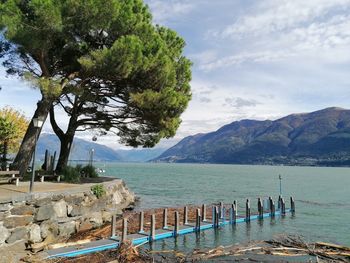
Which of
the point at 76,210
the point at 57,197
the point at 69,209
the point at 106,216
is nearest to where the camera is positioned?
the point at 57,197

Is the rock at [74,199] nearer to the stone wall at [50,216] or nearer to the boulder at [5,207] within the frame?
the stone wall at [50,216]

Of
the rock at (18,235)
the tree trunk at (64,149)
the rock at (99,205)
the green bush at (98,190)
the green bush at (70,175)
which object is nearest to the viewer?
the rock at (18,235)

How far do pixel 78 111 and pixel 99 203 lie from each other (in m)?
7.84

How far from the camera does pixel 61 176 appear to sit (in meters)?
21.6

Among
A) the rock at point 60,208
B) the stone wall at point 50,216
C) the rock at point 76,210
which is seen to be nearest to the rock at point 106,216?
the stone wall at point 50,216

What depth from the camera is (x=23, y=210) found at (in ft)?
44.4

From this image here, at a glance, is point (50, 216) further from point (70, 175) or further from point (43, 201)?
point (70, 175)

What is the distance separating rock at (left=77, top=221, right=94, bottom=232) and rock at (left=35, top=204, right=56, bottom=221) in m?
2.28

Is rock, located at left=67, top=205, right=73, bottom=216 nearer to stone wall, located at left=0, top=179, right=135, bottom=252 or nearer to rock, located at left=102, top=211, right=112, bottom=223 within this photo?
stone wall, located at left=0, top=179, right=135, bottom=252

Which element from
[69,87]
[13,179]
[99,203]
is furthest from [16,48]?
[99,203]

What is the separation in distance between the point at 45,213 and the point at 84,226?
10.5 feet

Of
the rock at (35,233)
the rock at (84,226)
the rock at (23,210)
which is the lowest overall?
the rock at (84,226)

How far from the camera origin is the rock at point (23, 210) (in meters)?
13.2

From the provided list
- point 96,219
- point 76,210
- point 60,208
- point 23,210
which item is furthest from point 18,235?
point 96,219
